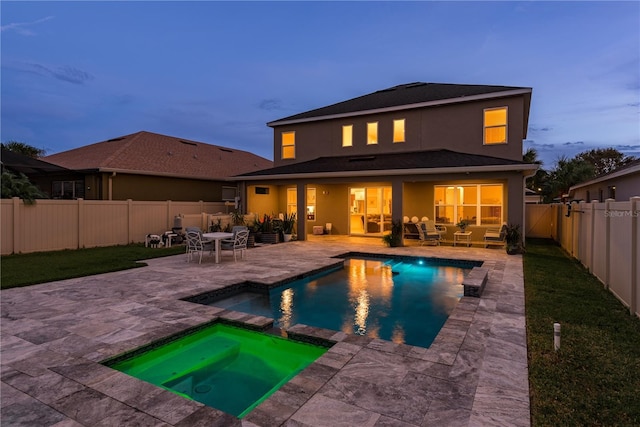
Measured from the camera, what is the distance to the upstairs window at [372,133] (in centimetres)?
1747

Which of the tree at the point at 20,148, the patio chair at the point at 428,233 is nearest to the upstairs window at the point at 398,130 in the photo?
the patio chair at the point at 428,233

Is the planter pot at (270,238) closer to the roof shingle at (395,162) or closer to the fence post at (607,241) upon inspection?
the roof shingle at (395,162)

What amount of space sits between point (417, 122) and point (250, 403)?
50.0 ft

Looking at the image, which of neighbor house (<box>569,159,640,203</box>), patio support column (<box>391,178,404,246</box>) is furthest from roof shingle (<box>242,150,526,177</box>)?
neighbor house (<box>569,159,640,203</box>)

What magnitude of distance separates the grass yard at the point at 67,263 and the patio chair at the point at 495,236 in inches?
466

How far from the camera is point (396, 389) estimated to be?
10.9 ft

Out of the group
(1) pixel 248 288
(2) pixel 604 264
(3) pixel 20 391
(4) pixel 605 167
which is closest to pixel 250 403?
(3) pixel 20 391

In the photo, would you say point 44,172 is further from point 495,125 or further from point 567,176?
point 567,176

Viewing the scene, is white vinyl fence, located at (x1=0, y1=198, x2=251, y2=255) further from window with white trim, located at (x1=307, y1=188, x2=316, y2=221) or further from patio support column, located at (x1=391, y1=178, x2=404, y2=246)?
patio support column, located at (x1=391, y1=178, x2=404, y2=246)

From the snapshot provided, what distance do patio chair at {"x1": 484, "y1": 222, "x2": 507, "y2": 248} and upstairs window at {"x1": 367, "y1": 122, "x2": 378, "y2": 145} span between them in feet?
22.5

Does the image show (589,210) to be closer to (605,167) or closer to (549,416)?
(549,416)

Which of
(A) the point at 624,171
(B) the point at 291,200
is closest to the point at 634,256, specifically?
(A) the point at 624,171

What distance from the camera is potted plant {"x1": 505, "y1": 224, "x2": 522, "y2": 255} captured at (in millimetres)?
12141

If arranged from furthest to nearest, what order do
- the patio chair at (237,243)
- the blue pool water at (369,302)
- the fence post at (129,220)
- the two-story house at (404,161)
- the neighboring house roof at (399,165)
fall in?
1. the fence post at (129,220)
2. the two-story house at (404,161)
3. the neighboring house roof at (399,165)
4. the patio chair at (237,243)
5. the blue pool water at (369,302)
